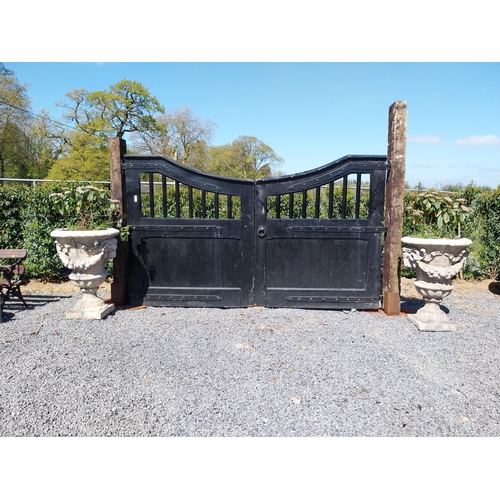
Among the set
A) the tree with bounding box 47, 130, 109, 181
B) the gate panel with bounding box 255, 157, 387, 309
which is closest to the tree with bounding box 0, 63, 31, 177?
the tree with bounding box 47, 130, 109, 181

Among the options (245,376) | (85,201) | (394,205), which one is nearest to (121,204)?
(85,201)

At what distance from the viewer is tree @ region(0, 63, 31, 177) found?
79.7ft

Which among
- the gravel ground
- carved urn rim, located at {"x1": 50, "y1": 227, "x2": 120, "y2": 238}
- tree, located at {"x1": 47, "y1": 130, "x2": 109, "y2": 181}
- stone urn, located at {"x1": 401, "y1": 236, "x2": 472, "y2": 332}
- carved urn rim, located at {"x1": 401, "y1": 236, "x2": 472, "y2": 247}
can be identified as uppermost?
tree, located at {"x1": 47, "y1": 130, "x2": 109, "y2": 181}

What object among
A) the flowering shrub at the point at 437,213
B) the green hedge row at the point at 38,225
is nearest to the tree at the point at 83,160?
the green hedge row at the point at 38,225

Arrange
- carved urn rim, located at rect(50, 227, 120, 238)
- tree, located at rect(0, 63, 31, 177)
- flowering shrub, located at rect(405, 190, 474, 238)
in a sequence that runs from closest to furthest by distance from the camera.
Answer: carved urn rim, located at rect(50, 227, 120, 238), flowering shrub, located at rect(405, 190, 474, 238), tree, located at rect(0, 63, 31, 177)

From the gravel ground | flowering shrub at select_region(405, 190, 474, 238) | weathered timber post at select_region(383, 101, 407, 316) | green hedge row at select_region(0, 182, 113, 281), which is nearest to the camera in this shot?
the gravel ground

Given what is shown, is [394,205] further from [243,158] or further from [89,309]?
[243,158]

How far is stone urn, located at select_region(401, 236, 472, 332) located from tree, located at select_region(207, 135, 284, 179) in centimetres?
3008

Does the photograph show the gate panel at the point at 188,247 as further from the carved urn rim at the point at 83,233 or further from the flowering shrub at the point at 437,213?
the flowering shrub at the point at 437,213

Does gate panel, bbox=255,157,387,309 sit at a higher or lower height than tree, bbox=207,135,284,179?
lower

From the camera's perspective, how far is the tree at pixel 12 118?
2430 cm

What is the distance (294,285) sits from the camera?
4586 mm

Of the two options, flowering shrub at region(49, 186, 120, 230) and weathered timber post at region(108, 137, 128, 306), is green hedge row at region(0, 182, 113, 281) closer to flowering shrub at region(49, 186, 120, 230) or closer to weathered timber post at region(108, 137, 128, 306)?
flowering shrub at region(49, 186, 120, 230)

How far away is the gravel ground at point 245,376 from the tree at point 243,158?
98.9ft
